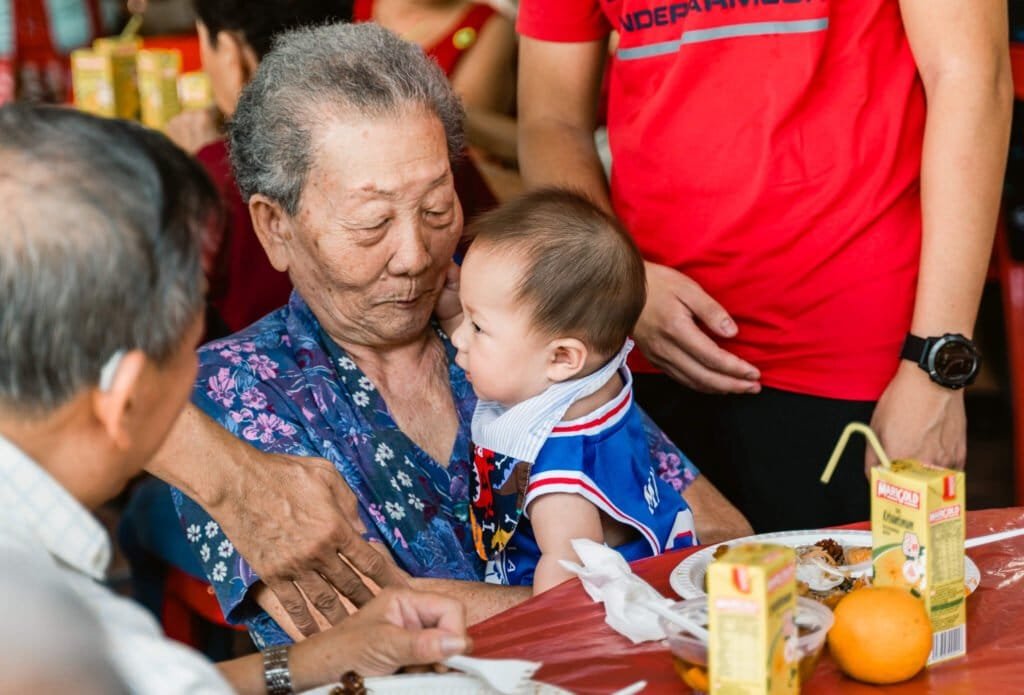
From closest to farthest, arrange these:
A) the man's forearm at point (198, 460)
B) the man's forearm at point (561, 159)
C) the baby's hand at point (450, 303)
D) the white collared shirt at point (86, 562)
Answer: the white collared shirt at point (86, 562), the man's forearm at point (198, 460), the baby's hand at point (450, 303), the man's forearm at point (561, 159)

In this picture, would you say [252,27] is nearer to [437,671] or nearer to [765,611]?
[437,671]

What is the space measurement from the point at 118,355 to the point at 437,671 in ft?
1.91

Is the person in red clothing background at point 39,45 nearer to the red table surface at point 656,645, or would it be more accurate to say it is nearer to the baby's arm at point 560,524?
the baby's arm at point 560,524

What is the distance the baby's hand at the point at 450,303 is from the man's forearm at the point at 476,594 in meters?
0.50

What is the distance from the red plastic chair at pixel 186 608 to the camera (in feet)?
8.89

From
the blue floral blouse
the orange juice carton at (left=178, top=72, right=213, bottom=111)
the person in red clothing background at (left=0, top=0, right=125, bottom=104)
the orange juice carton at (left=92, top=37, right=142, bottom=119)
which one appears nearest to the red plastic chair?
the blue floral blouse

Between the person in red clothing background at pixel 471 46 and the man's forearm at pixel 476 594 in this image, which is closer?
the man's forearm at pixel 476 594

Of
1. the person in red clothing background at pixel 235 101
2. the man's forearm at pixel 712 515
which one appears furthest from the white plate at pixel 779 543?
the person in red clothing background at pixel 235 101

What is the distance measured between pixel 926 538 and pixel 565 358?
30.1 inches

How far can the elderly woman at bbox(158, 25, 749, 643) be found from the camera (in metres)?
1.97

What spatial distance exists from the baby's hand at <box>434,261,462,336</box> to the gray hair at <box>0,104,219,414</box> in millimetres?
1141

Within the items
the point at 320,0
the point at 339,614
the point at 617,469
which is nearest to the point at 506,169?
the point at 320,0

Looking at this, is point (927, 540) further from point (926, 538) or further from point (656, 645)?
point (656, 645)

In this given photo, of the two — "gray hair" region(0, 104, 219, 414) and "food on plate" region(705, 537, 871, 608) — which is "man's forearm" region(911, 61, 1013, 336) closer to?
"food on plate" region(705, 537, 871, 608)
